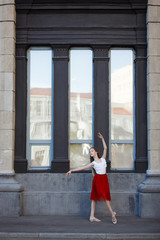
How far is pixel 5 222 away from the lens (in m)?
10.3

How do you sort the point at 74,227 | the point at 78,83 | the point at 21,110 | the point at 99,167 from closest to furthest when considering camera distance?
the point at 74,227 < the point at 99,167 < the point at 21,110 < the point at 78,83

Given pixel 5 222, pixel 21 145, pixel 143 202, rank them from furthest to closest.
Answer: pixel 21 145, pixel 143 202, pixel 5 222

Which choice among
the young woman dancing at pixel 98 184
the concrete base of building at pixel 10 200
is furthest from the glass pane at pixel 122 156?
the concrete base of building at pixel 10 200

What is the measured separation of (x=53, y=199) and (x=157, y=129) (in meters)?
3.55

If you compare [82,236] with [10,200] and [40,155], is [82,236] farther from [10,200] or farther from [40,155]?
[40,155]

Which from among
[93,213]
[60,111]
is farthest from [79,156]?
[93,213]

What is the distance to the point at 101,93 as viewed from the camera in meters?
12.3

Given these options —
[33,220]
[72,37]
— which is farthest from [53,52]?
[33,220]

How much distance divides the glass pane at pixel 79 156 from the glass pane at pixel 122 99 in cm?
89

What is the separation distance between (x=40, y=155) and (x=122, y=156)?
96.3 inches

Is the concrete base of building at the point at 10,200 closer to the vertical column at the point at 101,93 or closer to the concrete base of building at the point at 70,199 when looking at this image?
the concrete base of building at the point at 70,199

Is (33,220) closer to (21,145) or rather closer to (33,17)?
(21,145)

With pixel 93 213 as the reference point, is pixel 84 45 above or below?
above

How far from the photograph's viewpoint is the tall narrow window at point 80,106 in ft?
40.3
